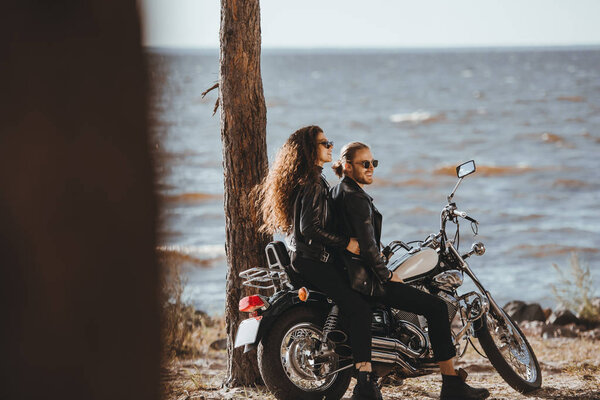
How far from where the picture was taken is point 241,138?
5.50 metres

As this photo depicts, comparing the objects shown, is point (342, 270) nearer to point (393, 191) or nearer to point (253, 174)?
point (253, 174)

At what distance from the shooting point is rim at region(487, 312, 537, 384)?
5.23 meters

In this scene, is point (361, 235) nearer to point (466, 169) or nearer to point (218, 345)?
point (466, 169)

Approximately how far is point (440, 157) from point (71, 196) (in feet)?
99.0

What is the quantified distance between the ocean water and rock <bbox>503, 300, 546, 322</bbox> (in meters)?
1.95

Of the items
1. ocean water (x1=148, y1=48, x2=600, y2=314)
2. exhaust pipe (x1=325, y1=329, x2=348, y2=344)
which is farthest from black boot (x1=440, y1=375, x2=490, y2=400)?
ocean water (x1=148, y1=48, x2=600, y2=314)

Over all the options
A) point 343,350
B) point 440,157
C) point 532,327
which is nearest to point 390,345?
point 343,350

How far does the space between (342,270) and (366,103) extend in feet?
166

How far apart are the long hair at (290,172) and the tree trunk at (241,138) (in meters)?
0.73

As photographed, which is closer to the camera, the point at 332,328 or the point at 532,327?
the point at 332,328

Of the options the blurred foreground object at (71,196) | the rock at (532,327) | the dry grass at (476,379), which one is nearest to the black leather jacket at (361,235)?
the dry grass at (476,379)

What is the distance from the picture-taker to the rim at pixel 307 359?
470cm

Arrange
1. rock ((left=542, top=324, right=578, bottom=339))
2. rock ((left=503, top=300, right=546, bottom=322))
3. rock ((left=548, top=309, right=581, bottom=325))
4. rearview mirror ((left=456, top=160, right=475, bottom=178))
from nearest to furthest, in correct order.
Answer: rearview mirror ((left=456, top=160, right=475, bottom=178))
rock ((left=542, top=324, right=578, bottom=339))
rock ((left=548, top=309, right=581, bottom=325))
rock ((left=503, top=300, right=546, bottom=322))

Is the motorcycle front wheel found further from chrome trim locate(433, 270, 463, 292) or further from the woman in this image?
the woman
